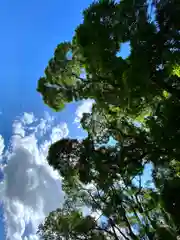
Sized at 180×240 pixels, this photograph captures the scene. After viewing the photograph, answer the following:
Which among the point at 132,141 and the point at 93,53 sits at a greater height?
the point at 93,53

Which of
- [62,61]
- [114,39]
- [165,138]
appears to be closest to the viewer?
[165,138]

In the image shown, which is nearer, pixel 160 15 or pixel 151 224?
pixel 160 15

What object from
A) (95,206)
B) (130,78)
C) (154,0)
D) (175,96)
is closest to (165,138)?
(175,96)

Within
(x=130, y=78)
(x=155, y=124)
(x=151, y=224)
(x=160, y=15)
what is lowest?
(x=151, y=224)

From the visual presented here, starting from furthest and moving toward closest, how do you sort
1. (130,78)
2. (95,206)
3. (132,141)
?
(95,206), (132,141), (130,78)

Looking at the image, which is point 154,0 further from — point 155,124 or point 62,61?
point 62,61

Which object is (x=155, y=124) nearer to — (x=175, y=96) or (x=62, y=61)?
(x=175, y=96)

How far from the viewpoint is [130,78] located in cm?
786

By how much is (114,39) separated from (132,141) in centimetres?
368

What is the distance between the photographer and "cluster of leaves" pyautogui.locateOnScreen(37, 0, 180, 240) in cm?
826

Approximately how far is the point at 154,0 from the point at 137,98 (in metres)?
2.86

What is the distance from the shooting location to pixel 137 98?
29.3ft

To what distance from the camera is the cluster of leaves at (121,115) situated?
8.26 metres

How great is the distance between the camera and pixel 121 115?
1166 cm
